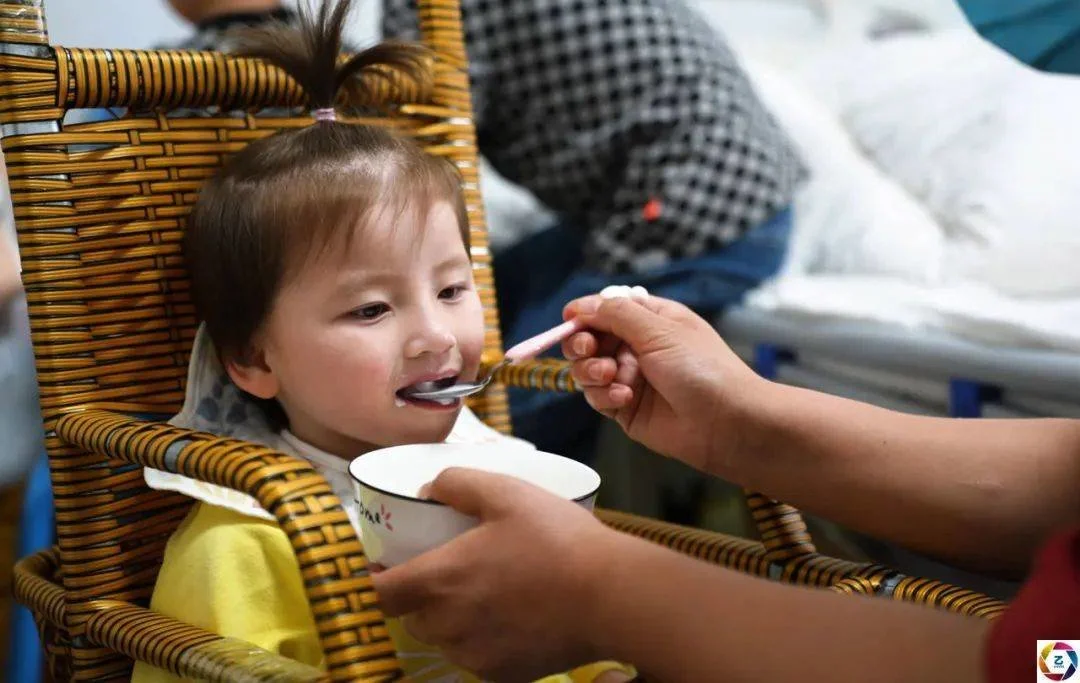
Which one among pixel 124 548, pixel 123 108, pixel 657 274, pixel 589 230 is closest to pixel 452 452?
pixel 124 548

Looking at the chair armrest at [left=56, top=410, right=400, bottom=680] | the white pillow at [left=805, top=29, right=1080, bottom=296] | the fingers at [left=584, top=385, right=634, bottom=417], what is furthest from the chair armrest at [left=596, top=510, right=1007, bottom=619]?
the white pillow at [left=805, top=29, right=1080, bottom=296]

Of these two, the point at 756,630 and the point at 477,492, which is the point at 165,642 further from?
the point at 756,630

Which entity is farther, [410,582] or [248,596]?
[248,596]

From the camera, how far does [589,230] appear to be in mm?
1827

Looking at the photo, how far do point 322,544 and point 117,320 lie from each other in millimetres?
415

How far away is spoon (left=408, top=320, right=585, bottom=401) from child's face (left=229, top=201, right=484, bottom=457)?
1 centimetres

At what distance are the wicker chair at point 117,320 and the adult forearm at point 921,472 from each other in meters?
0.04

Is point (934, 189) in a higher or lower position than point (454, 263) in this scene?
lower

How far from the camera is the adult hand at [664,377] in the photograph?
908 millimetres

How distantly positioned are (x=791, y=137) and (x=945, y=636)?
5.11 ft

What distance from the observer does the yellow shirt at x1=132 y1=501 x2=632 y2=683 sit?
860 mm

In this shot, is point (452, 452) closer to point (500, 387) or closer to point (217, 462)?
point (217, 462)

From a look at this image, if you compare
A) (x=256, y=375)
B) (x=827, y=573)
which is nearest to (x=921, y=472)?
(x=827, y=573)

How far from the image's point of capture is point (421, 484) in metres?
0.84
